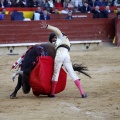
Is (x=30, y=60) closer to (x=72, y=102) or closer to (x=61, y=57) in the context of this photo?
(x=61, y=57)

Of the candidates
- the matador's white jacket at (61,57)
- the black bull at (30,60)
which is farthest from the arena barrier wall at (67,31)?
the matador's white jacket at (61,57)

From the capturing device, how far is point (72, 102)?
8055 millimetres

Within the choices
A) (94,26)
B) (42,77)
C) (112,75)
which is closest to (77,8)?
(94,26)

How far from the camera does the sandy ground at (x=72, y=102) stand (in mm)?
6949

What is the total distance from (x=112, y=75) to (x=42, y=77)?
3.24 meters

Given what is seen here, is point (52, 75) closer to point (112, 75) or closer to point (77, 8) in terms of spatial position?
point (112, 75)

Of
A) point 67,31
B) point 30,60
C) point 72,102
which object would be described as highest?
point 30,60

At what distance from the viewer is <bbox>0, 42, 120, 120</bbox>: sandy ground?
695 cm

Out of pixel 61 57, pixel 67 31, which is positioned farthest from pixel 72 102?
pixel 67 31

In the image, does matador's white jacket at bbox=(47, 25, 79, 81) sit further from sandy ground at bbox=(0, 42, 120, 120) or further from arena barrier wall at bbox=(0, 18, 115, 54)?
arena barrier wall at bbox=(0, 18, 115, 54)

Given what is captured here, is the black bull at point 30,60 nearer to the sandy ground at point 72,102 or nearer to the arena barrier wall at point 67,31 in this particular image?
the sandy ground at point 72,102

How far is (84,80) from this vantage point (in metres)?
10.9

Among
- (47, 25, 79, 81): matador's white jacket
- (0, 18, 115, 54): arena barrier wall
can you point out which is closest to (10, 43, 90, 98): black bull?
(47, 25, 79, 81): matador's white jacket

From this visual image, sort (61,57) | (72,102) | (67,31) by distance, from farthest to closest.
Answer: (67,31) → (61,57) → (72,102)
